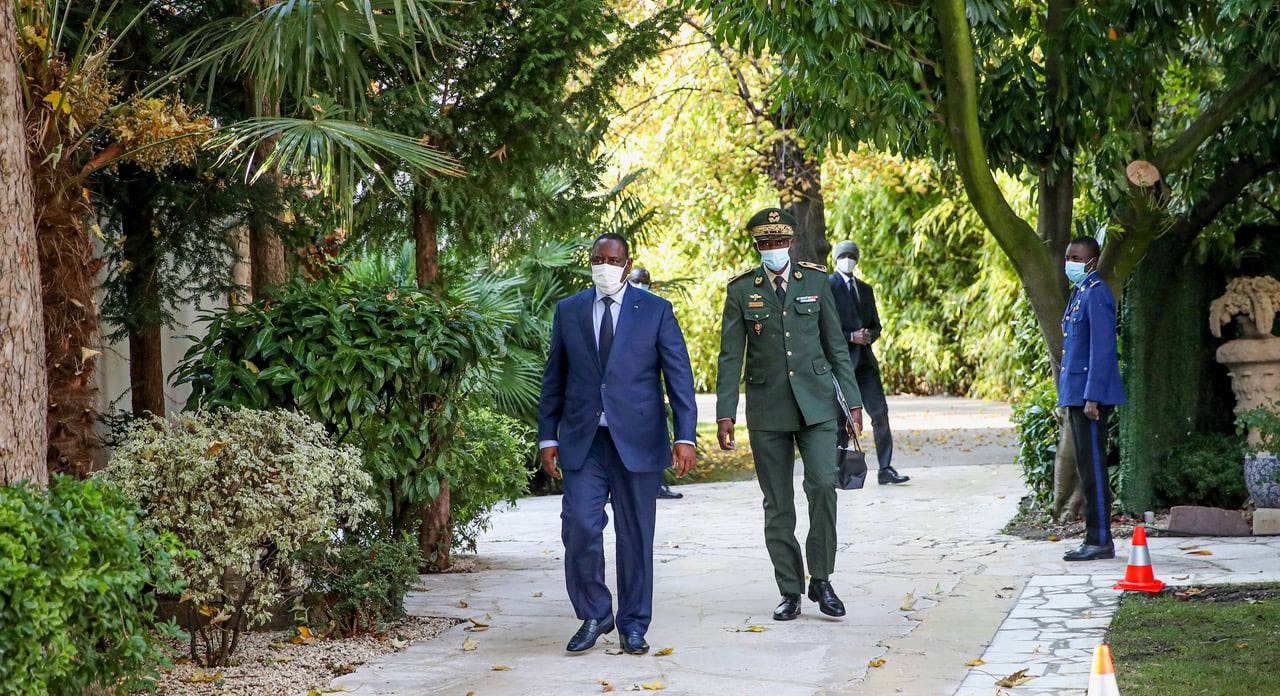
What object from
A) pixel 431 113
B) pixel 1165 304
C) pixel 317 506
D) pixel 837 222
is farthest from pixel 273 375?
pixel 837 222

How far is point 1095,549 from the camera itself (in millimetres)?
8328

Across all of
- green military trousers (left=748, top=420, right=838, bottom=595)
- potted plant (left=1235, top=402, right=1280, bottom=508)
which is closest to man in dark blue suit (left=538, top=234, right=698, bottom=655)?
green military trousers (left=748, top=420, right=838, bottom=595)

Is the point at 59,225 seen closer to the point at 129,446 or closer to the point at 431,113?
the point at 129,446

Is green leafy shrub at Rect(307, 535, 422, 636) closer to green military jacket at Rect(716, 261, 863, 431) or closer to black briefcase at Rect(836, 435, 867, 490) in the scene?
green military jacket at Rect(716, 261, 863, 431)

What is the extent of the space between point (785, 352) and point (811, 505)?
83 centimetres

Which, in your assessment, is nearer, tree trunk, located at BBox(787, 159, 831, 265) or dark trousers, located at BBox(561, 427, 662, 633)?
dark trousers, located at BBox(561, 427, 662, 633)

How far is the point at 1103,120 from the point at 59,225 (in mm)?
6996

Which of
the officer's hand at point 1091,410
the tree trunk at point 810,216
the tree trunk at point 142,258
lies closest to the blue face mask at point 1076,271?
the officer's hand at point 1091,410

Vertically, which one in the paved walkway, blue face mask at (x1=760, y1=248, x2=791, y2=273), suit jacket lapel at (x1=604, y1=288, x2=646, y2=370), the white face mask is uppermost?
blue face mask at (x1=760, y1=248, x2=791, y2=273)

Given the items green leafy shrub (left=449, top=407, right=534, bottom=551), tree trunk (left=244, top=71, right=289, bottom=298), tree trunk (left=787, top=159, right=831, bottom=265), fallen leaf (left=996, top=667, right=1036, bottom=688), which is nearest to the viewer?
fallen leaf (left=996, top=667, right=1036, bottom=688)

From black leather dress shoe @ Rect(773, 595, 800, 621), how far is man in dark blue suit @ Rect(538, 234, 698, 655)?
35.7 inches

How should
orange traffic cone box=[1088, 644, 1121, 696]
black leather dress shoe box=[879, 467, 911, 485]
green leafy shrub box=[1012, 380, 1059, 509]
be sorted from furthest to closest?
black leather dress shoe box=[879, 467, 911, 485] < green leafy shrub box=[1012, 380, 1059, 509] < orange traffic cone box=[1088, 644, 1121, 696]

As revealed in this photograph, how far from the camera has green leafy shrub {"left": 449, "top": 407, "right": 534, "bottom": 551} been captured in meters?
8.82

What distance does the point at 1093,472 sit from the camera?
8406 mm
